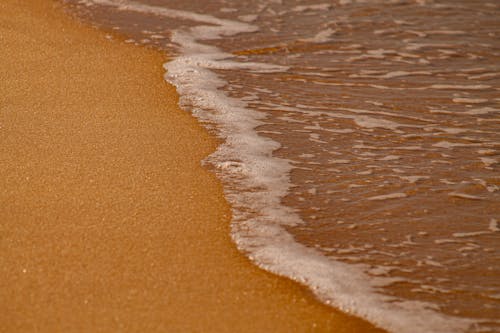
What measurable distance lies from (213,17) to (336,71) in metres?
1.49

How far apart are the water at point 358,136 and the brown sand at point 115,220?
133 mm

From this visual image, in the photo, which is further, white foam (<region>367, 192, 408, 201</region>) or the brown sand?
white foam (<region>367, 192, 408, 201</region>)

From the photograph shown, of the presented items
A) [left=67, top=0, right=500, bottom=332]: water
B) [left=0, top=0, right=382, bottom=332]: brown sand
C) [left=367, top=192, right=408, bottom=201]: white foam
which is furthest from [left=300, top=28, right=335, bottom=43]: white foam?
[left=367, top=192, right=408, bottom=201]: white foam

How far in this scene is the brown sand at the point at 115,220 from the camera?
107 inches

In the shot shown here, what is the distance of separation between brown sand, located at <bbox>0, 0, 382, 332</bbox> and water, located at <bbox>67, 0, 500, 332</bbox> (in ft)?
0.44

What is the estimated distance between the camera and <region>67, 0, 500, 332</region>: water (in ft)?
9.86

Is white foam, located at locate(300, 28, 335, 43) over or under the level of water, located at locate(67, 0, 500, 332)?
over

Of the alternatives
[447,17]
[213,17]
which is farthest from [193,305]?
[447,17]

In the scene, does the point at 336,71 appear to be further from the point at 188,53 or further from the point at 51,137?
the point at 51,137

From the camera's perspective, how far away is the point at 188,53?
17.6 ft

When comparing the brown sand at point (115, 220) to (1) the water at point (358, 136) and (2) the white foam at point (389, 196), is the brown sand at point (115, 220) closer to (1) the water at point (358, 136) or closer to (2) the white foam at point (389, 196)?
(1) the water at point (358, 136)

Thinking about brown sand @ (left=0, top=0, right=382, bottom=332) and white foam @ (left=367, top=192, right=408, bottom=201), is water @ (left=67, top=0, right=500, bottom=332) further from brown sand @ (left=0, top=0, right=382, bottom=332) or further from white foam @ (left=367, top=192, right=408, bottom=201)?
brown sand @ (left=0, top=0, right=382, bottom=332)

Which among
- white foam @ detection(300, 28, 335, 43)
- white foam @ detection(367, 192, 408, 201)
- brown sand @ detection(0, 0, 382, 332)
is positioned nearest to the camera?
brown sand @ detection(0, 0, 382, 332)

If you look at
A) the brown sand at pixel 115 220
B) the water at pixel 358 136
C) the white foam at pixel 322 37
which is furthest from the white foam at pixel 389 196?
the white foam at pixel 322 37
